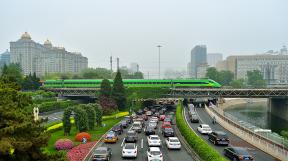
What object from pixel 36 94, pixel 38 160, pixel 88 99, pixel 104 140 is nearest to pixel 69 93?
pixel 88 99

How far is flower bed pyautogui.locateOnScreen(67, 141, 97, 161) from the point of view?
29.8 m

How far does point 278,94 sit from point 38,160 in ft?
287

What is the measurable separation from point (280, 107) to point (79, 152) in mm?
83093

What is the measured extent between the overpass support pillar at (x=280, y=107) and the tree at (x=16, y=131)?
88606mm

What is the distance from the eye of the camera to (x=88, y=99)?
4621 inches

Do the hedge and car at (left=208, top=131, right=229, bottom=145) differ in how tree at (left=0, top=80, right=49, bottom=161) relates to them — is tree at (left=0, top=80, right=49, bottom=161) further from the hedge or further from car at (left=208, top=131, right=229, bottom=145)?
car at (left=208, top=131, right=229, bottom=145)

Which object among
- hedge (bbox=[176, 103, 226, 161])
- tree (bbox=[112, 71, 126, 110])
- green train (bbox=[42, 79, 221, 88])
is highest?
green train (bbox=[42, 79, 221, 88])

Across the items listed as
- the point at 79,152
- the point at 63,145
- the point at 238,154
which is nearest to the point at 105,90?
the point at 63,145

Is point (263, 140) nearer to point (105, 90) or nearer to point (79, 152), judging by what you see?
point (79, 152)

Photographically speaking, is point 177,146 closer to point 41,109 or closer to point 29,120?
point 29,120

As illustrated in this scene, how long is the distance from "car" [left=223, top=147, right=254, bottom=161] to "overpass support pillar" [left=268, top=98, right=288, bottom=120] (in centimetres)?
6922

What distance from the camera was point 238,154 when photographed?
27.9 m

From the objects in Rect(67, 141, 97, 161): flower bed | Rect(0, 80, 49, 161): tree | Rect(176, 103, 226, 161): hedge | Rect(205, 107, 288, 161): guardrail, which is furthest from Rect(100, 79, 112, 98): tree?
Rect(0, 80, 49, 161): tree

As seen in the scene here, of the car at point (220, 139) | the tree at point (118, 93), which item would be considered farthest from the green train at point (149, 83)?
the car at point (220, 139)
